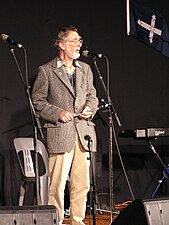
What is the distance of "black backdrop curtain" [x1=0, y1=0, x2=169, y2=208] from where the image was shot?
5.55 meters

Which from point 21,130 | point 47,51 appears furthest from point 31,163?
point 47,51

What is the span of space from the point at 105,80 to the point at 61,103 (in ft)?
6.30

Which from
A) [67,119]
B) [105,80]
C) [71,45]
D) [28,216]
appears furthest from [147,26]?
[28,216]

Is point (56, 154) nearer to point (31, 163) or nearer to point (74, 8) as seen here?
point (31, 163)

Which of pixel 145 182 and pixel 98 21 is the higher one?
pixel 98 21

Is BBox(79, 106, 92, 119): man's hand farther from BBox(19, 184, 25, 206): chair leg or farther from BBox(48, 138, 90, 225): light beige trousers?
BBox(19, 184, 25, 206): chair leg

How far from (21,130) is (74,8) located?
145 centimetres

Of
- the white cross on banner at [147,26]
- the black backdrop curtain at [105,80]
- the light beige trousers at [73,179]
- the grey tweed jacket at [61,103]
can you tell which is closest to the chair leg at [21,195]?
the black backdrop curtain at [105,80]

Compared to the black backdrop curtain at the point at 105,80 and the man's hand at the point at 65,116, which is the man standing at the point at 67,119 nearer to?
the man's hand at the point at 65,116

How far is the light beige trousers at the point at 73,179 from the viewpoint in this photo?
4.13m

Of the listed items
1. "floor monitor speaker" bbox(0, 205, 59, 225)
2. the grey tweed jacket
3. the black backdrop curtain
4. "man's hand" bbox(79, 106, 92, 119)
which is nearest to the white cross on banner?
the black backdrop curtain

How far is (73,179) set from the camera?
4211 mm

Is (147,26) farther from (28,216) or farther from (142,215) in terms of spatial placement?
(28,216)

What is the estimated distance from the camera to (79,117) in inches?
166
